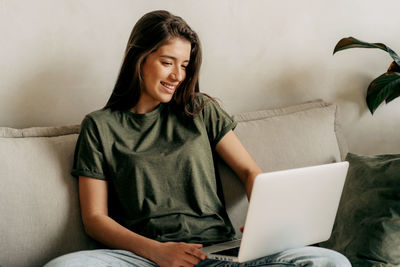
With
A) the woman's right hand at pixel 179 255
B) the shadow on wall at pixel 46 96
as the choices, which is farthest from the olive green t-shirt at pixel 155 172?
the shadow on wall at pixel 46 96

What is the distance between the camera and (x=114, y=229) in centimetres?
141

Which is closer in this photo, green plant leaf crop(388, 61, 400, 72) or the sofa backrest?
the sofa backrest

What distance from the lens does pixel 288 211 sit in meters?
1.18

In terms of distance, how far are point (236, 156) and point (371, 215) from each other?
0.46 metres

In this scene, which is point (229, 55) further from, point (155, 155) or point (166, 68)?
point (155, 155)

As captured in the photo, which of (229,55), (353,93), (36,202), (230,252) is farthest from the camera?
(353,93)

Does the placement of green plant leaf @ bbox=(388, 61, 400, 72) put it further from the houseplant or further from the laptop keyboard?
the laptop keyboard

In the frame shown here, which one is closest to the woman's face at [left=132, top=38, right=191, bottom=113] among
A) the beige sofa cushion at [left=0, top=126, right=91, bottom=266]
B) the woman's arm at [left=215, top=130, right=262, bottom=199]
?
the woman's arm at [left=215, top=130, right=262, bottom=199]

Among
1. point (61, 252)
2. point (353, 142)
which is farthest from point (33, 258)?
point (353, 142)

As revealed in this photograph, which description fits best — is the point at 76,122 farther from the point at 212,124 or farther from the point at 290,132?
the point at 290,132

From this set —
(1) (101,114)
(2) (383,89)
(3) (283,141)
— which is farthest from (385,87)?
(1) (101,114)

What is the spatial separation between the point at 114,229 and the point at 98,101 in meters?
0.57

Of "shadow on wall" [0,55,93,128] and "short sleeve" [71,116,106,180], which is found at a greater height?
"shadow on wall" [0,55,93,128]

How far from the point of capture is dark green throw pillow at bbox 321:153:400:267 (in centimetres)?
141
